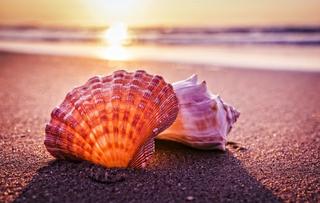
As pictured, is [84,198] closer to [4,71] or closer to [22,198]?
[22,198]

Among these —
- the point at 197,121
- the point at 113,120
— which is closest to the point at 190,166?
the point at 197,121

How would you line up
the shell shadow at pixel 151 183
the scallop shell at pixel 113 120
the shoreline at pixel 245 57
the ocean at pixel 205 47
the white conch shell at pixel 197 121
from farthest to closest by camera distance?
the ocean at pixel 205 47 < the shoreline at pixel 245 57 < the white conch shell at pixel 197 121 < the scallop shell at pixel 113 120 < the shell shadow at pixel 151 183

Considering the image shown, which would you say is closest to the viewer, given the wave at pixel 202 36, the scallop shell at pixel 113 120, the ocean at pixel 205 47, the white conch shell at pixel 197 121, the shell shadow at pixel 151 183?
the shell shadow at pixel 151 183

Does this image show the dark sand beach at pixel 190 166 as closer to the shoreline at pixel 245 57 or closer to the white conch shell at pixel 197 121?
the white conch shell at pixel 197 121

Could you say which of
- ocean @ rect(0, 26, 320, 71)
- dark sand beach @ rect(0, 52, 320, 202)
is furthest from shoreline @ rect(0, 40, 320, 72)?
dark sand beach @ rect(0, 52, 320, 202)

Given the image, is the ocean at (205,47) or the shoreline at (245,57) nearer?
the shoreline at (245,57)

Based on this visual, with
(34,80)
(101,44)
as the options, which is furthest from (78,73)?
(101,44)

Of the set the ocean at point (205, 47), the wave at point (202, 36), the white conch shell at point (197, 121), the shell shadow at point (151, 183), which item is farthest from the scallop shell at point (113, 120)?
the wave at point (202, 36)

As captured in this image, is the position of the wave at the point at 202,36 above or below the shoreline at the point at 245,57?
above
